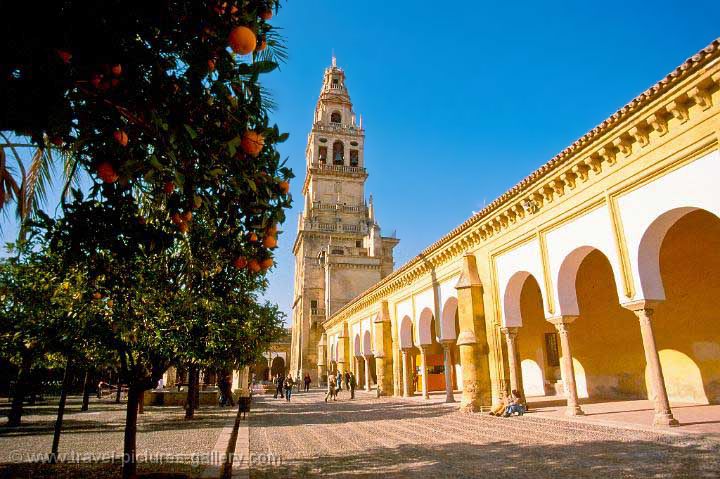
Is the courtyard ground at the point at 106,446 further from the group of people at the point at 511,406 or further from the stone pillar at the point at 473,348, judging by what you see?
the group of people at the point at 511,406

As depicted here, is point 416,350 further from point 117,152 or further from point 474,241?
point 117,152

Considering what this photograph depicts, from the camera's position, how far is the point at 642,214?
877 centimetres

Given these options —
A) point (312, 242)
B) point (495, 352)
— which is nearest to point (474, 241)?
point (495, 352)

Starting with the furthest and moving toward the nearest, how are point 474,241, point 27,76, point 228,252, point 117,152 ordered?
point 474,241 → point 228,252 → point 117,152 → point 27,76

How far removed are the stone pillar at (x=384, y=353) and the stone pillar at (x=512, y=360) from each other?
10.9 m

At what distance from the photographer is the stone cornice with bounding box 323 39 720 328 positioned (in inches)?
292

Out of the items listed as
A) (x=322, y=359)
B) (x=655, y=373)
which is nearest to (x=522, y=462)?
(x=655, y=373)

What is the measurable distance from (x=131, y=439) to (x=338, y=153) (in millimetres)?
47166

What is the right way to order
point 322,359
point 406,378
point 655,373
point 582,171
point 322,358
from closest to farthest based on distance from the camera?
point 655,373
point 582,171
point 406,378
point 322,359
point 322,358

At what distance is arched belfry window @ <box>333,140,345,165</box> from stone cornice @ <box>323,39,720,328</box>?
36580 millimetres

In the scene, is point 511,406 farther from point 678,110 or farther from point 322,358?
point 322,358

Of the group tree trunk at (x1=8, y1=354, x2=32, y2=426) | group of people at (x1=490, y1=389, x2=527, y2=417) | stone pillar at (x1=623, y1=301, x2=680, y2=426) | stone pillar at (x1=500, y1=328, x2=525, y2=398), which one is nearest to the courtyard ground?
tree trunk at (x1=8, y1=354, x2=32, y2=426)

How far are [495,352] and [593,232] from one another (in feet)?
16.9

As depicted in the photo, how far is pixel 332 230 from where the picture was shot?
47.9 metres
